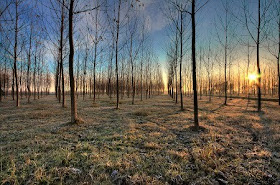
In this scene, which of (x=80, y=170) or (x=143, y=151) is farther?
(x=143, y=151)

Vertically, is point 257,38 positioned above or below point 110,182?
above

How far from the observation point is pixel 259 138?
199 inches

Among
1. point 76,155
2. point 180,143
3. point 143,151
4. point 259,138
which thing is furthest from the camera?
point 259,138

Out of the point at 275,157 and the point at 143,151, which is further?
the point at 143,151

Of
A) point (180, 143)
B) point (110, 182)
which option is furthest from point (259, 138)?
point (110, 182)

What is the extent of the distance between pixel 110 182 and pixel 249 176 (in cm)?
288

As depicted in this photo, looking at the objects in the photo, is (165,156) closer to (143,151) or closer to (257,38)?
(143,151)

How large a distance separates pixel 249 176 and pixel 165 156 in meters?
1.80

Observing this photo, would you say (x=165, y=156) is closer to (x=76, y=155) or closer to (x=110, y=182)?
(x=110, y=182)

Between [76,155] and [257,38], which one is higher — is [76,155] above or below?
below

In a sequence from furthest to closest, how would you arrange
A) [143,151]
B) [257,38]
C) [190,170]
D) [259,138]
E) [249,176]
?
[257,38] → [259,138] → [143,151] → [190,170] → [249,176]

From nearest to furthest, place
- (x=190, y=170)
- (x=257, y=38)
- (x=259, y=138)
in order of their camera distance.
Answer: (x=190, y=170), (x=259, y=138), (x=257, y=38)

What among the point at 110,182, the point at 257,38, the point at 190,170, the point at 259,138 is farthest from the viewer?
the point at 257,38

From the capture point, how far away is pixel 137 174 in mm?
2578
